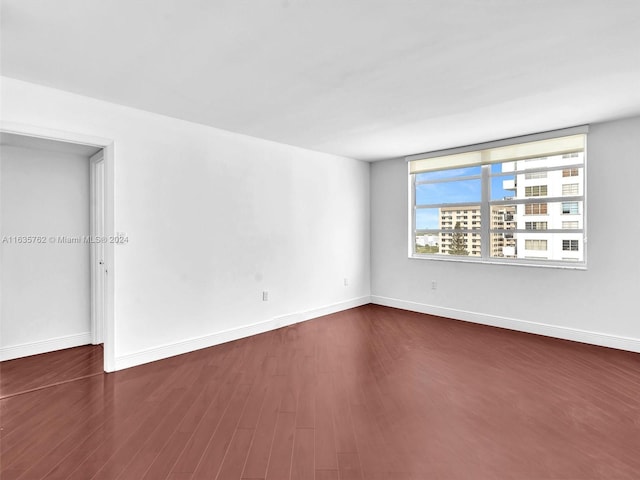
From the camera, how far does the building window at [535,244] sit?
4.58 metres

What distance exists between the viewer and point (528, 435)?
89.7 inches

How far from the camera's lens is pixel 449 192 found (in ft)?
18.0

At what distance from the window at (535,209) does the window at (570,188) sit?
260 millimetres

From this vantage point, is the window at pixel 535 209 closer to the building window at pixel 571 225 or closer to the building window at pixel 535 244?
the building window at pixel 571 225

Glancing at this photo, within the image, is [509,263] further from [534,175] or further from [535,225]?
[534,175]

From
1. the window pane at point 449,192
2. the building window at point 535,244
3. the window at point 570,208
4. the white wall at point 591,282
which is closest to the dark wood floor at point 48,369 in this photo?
the white wall at point 591,282

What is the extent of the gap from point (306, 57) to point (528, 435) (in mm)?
2889

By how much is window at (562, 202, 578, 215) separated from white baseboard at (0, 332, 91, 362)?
19.6 ft

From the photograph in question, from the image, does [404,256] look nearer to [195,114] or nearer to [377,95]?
[377,95]

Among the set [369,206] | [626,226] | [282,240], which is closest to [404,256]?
[369,206]

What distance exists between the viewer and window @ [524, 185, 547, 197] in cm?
453

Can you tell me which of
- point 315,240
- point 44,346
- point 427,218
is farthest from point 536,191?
point 44,346

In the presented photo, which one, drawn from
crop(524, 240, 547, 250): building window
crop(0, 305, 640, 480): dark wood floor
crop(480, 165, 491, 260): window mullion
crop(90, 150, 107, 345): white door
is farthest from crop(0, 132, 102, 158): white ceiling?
crop(524, 240, 547, 250): building window

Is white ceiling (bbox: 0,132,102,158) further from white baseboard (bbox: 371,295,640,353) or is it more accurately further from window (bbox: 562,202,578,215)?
window (bbox: 562,202,578,215)
